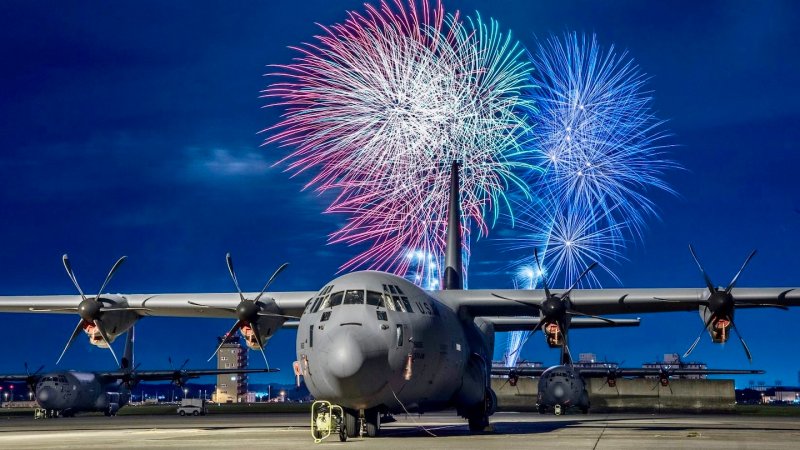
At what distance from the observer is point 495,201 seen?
2973 centimetres

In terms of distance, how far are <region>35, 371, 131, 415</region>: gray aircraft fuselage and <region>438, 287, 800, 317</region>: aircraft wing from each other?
134 ft

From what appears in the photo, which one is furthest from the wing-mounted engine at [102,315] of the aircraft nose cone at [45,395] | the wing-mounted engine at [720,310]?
the aircraft nose cone at [45,395]

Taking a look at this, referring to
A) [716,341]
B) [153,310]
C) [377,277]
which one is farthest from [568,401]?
[377,277]

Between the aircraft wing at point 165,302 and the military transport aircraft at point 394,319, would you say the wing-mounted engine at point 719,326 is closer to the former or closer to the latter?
the military transport aircraft at point 394,319

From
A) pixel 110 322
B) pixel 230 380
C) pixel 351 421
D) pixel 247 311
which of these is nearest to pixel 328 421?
pixel 351 421

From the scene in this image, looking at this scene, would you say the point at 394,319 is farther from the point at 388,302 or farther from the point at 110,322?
the point at 110,322

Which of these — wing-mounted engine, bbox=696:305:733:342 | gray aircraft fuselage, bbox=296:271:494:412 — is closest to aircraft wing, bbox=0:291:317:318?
gray aircraft fuselage, bbox=296:271:494:412

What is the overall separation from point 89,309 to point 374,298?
1179 cm

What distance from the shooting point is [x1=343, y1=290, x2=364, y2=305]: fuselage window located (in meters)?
18.5

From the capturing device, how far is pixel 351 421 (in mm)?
19500

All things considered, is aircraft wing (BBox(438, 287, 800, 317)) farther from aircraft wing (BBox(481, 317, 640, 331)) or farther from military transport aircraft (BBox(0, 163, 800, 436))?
aircraft wing (BBox(481, 317, 640, 331))

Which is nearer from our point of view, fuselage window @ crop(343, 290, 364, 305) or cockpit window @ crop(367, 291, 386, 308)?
fuselage window @ crop(343, 290, 364, 305)

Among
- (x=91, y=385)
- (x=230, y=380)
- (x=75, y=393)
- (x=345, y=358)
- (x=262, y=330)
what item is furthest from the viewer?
(x=230, y=380)

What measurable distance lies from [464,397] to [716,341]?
7672 millimetres
